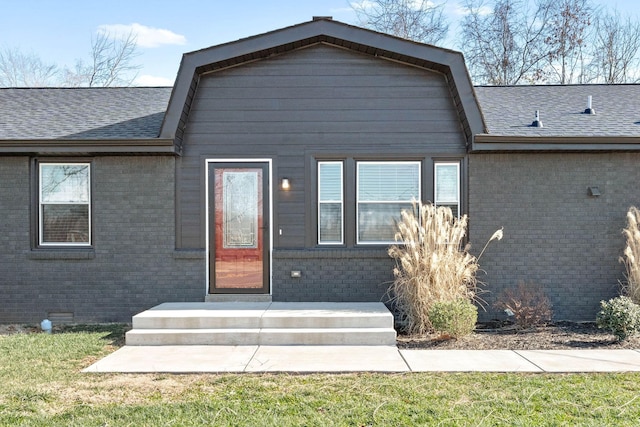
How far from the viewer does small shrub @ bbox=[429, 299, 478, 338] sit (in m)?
6.19

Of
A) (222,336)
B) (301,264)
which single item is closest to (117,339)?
(222,336)

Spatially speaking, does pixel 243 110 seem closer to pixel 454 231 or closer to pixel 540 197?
pixel 454 231

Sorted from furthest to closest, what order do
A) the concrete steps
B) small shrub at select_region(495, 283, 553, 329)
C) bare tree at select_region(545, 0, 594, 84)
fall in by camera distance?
bare tree at select_region(545, 0, 594, 84) → small shrub at select_region(495, 283, 553, 329) → the concrete steps

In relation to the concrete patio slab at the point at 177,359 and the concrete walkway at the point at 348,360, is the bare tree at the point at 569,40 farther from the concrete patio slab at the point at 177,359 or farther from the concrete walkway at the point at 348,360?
the concrete patio slab at the point at 177,359

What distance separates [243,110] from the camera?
7.73m

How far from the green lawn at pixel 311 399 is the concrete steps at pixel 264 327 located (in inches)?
45.2

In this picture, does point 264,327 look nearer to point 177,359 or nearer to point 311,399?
Answer: point 177,359

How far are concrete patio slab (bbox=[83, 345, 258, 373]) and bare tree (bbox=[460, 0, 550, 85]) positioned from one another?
621 inches

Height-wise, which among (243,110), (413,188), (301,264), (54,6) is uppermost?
(54,6)

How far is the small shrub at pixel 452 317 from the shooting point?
6191 millimetres

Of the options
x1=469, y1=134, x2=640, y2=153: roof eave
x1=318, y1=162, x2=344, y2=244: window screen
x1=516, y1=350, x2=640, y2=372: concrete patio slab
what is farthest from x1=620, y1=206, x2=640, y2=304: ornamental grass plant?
x1=318, y1=162, x2=344, y2=244: window screen

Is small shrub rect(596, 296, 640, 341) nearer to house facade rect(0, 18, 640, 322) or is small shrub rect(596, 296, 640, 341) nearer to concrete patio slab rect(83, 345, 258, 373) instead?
house facade rect(0, 18, 640, 322)

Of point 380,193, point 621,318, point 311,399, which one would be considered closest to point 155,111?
point 380,193

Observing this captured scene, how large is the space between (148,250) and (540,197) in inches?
223
